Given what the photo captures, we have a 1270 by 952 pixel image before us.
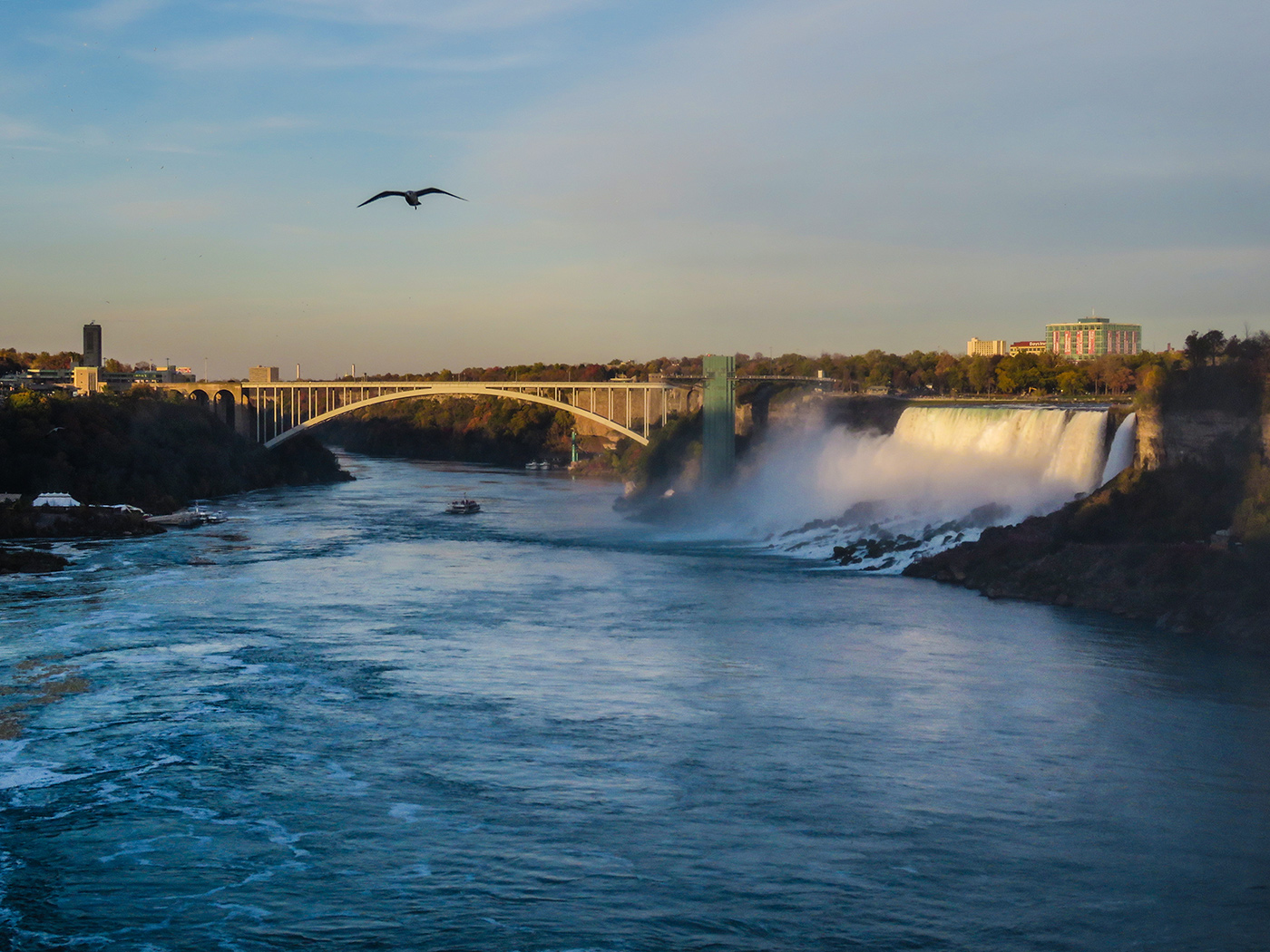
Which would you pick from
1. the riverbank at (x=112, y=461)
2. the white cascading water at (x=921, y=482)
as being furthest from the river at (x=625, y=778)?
the riverbank at (x=112, y=461)

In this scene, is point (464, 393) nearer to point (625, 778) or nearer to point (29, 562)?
point (29, 562)

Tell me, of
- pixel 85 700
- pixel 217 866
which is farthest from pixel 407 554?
pixel 217 866

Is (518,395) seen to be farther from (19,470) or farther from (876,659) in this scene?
(876,659)

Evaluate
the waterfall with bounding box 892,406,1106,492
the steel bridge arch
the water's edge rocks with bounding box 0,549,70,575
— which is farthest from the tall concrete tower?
the water's edge rocks with bounding box 0,549,70,575

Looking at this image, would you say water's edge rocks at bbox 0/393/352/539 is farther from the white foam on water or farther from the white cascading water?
the white foam on water

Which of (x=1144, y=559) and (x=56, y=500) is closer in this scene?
(x=1144, y=559)

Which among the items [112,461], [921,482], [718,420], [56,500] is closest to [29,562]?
[56,500]
